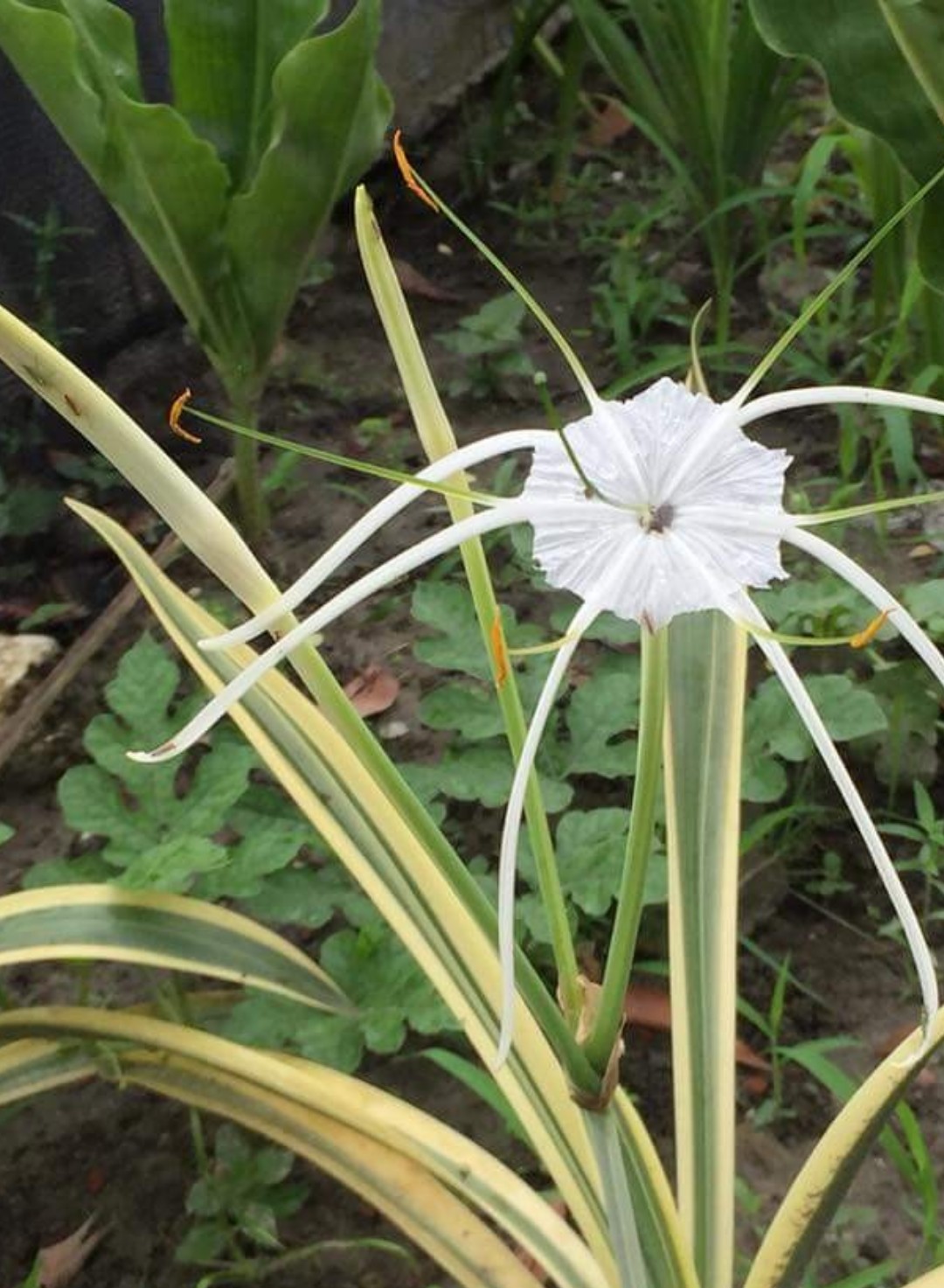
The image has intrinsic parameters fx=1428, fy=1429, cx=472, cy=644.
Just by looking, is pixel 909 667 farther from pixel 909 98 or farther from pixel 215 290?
pixel 215 290

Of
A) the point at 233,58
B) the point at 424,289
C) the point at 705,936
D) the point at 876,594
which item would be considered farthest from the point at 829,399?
the point at 424,289

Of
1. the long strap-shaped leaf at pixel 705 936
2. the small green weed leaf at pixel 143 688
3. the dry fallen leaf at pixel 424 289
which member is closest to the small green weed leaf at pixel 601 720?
the long strap-shaped leaf at pixel 705 936

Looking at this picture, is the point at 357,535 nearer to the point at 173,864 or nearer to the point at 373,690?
the point at 173,864

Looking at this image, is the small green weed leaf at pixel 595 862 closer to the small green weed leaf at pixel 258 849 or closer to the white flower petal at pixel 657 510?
the small green weed leaf at pixel 258 849

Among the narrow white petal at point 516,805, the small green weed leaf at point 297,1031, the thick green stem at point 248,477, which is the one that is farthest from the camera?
the thick green stem at point 248,477

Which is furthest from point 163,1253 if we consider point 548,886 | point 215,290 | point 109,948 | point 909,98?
point 909,98

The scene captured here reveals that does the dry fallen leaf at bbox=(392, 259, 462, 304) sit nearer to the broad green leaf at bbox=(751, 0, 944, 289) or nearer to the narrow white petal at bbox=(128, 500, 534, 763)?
the broad green leaf at bbox=(751, 0, 944, 289)
